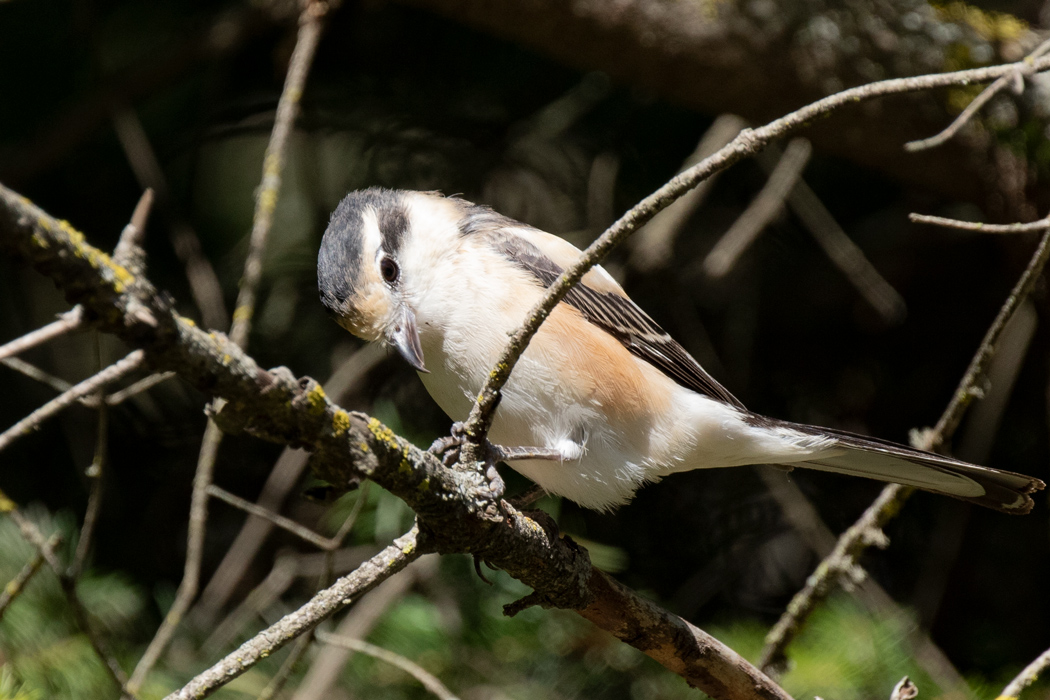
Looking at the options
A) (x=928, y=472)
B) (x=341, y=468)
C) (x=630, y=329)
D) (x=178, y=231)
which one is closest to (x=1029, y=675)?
(x=928, y=472)

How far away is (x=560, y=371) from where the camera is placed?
7.14 ft

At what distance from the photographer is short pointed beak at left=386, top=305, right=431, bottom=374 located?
2.06 m

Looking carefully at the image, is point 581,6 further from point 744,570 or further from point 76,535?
point 76,535

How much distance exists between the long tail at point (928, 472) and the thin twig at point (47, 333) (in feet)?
6.32

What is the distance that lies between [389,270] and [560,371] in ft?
1.84

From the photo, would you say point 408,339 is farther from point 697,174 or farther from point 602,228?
point 602,228

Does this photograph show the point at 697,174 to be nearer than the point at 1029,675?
Yes

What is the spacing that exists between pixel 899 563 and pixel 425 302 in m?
2.33

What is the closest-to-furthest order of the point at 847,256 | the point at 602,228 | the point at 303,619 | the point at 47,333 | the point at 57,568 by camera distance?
the point at 47,333 → the point at 303,619 → the point at 57,568 → the point at 847,256 → the point at 602,228

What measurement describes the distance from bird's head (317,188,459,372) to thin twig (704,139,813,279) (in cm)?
126

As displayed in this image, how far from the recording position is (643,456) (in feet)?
7.66

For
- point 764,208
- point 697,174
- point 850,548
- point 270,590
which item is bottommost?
point 270,590

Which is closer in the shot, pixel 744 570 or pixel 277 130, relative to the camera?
pixel 277 130

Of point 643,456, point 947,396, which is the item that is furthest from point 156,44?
point 947,396
